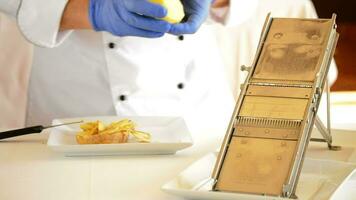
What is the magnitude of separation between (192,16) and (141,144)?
1.02 feet

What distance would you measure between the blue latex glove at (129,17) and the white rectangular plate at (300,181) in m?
0.28

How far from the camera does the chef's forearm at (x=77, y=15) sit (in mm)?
1319

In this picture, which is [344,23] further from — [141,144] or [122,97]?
[141,144]

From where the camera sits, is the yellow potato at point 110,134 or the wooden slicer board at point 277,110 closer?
the wooden slicer board at point 277,110

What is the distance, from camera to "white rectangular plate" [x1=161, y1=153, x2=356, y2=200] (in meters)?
0.86

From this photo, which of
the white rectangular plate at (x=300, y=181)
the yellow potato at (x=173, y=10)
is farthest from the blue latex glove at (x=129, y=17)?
the white rectangular plate at (x=300, y=181)

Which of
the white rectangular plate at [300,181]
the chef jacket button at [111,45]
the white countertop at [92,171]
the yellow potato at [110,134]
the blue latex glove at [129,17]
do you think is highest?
the blue latex glove at [129,17]

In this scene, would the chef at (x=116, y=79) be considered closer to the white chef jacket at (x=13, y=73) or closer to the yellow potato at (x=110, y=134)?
the white chef jacket at (x=13, y=73)

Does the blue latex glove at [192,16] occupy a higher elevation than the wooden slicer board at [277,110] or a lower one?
higher

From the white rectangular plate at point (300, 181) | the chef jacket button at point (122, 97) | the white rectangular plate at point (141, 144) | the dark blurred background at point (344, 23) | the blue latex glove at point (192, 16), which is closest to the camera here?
the white rectangular plate at point (300, 181)

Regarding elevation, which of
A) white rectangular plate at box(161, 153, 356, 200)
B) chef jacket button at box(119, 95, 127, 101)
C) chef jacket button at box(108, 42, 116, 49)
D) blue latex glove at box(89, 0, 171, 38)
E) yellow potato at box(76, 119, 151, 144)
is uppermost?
blue latex glove at box(89, 0, 171, 38)

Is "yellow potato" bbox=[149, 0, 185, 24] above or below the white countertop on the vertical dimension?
above

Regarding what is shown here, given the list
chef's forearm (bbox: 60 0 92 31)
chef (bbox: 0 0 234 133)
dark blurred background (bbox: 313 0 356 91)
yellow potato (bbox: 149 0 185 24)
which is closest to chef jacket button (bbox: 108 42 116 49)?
chef (bbox: 0 0 234 133)

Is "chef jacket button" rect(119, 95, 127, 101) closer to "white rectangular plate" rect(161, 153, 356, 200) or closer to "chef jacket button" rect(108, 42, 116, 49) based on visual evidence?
"chef jacket button" rect(108, 42, 116, 49)
